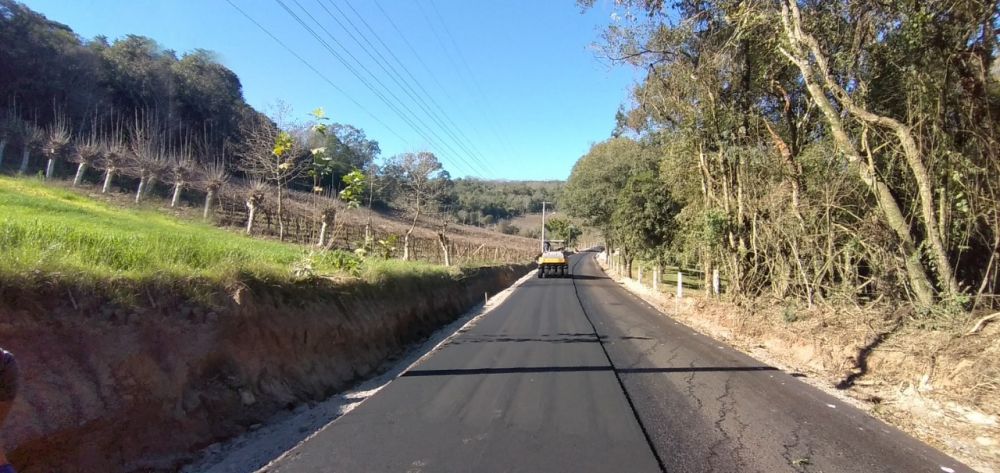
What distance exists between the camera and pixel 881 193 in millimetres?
10812

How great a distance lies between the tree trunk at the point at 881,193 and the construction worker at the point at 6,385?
1204cm

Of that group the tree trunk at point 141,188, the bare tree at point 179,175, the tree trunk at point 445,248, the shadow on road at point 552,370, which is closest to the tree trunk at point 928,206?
the shadow on road at point 552,370

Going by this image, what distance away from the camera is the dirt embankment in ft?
14.3

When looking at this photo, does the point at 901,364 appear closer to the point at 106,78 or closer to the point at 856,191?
the point at 856,191

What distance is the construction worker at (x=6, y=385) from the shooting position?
7.58ft

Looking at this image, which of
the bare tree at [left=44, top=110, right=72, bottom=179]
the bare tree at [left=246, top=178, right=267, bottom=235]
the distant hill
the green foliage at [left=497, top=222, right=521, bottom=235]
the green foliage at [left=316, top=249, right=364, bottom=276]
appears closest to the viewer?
the green foliage at [left=316, top=249, right=364, bottom=276]

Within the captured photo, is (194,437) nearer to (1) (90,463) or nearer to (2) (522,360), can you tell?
(1) (90,463)

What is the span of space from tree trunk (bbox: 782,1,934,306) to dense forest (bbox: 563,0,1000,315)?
3 cm

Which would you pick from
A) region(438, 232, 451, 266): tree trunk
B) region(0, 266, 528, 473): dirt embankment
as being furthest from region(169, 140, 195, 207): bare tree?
region(0, 266, 528, 473): dirt embankment

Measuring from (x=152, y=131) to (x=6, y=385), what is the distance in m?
45.5

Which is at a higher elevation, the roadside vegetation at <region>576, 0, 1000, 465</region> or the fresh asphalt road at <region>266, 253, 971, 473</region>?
the roadside vegetation at <region>576, 0, 1000, 465</region>

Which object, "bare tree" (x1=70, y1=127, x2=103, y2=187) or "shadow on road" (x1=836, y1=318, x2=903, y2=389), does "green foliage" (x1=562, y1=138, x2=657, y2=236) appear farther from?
"bare tree" (x1=70, y1=127, x2=103, y2=187)

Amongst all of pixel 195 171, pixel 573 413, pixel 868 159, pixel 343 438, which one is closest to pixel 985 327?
pixel 868 159

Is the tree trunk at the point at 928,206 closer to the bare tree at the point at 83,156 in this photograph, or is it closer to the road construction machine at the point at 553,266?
the road construction machine at the point at 553,266
